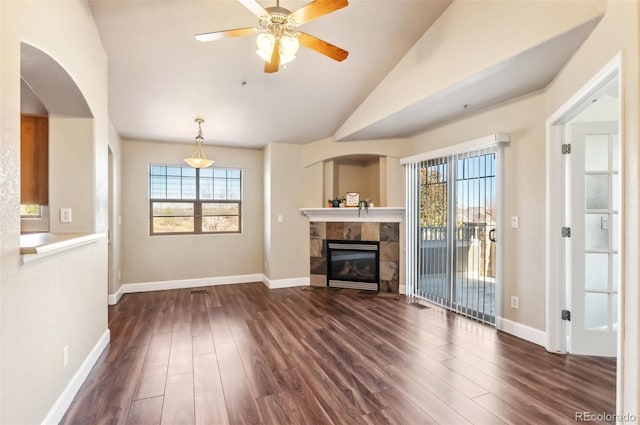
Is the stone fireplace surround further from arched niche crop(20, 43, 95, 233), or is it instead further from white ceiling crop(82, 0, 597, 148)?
arched niche crop(20, 43, 95, 233)

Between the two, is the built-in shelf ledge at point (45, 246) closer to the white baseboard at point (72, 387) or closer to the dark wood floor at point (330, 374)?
the white baseboard at point (72, 387)

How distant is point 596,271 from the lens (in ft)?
8.84

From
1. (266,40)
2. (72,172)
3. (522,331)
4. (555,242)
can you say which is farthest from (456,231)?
(72,172)

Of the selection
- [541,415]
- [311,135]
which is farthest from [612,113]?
[311,135]

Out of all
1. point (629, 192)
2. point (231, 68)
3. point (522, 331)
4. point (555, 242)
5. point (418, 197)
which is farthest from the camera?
point (418, 197)

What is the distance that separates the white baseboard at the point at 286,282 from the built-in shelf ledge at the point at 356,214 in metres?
1.11

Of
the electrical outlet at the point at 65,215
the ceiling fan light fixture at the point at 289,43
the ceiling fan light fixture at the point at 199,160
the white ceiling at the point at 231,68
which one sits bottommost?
the electrical outlet at the point at 65,215

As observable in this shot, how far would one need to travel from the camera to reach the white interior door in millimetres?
2656

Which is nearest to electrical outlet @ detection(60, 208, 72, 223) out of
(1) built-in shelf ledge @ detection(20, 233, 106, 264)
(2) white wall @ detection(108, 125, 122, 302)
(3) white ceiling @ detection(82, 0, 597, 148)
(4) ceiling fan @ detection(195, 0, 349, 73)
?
(1) built-in shelf ledge @ detection(20, 233, 106, 264)

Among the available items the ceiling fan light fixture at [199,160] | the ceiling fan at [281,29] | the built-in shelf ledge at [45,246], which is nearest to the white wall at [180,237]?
the ceiling fan light fixture at [199,160]

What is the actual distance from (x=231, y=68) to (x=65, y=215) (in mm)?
2153

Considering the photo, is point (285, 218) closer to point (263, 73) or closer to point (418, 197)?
point (418, 197)

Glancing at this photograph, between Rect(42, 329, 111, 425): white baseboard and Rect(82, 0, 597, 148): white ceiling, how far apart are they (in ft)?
9.16

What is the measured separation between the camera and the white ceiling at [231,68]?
271 centimetres
